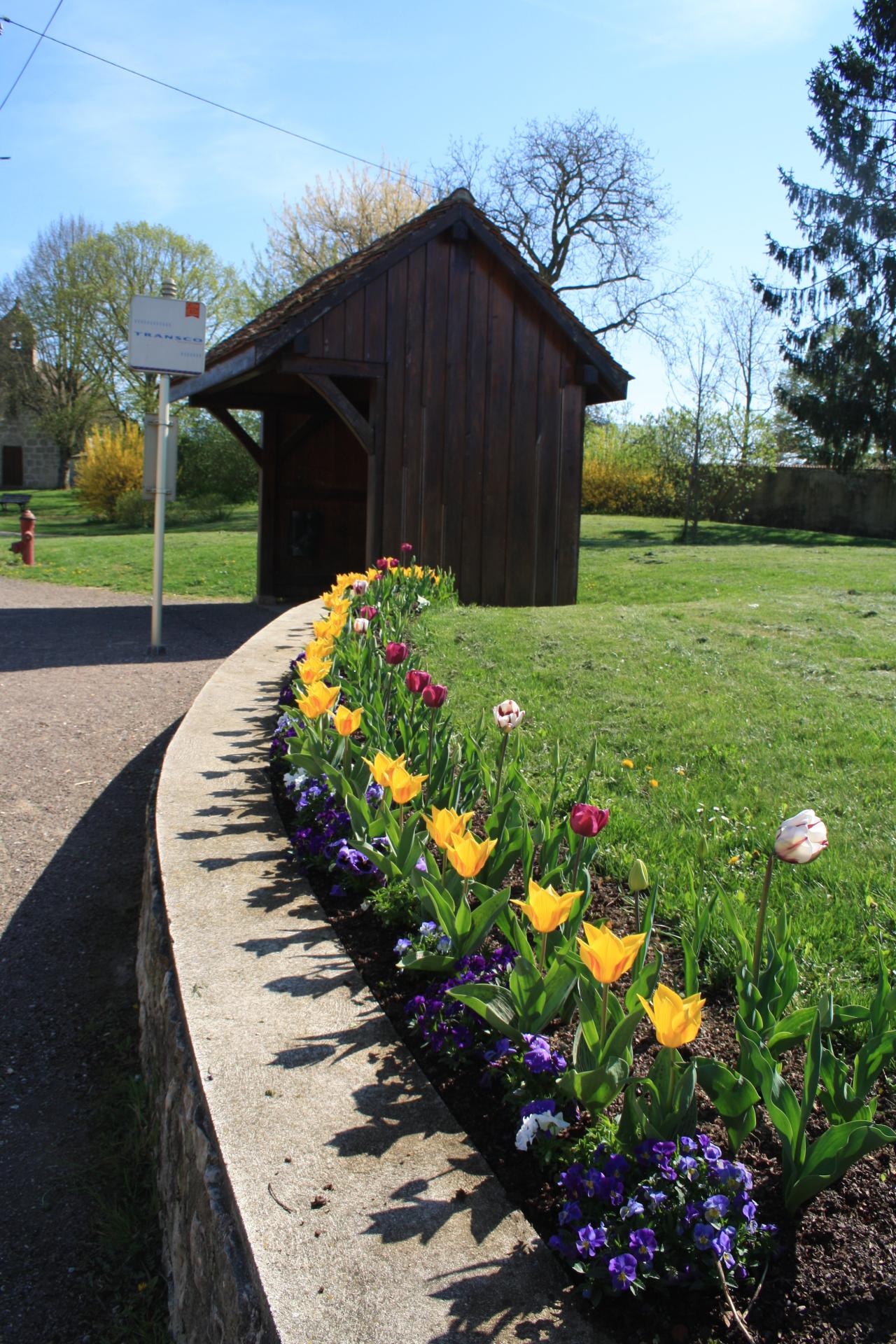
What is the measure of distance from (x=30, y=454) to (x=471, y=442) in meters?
48.4

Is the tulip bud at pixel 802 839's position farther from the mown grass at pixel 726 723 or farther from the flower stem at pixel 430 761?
the flower stem at pixel 430 761

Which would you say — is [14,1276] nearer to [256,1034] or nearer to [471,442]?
[256,1034]

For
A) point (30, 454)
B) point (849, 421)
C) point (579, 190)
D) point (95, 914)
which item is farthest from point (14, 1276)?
point (30, 454)

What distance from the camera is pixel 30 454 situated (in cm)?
5347

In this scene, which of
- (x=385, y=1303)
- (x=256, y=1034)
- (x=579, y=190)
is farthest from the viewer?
(x=579, y=190)

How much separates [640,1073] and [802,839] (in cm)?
68

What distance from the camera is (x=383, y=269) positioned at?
10.3 metres

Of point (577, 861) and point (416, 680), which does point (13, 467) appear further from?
point (577, 861)

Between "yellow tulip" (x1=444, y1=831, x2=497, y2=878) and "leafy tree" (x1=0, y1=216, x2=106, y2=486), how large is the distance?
46347 mm

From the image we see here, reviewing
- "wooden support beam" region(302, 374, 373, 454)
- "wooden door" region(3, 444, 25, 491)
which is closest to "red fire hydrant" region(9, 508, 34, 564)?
"wooden support beam" region(302, 374, 373, 454)

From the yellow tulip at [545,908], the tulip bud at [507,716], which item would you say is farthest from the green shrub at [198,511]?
the yellow tulip at [545,908]

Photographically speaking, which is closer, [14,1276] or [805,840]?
[805,840]

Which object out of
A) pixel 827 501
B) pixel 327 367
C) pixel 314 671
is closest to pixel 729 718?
pixel 314 671

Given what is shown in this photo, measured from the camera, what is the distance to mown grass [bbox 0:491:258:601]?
640 inches
